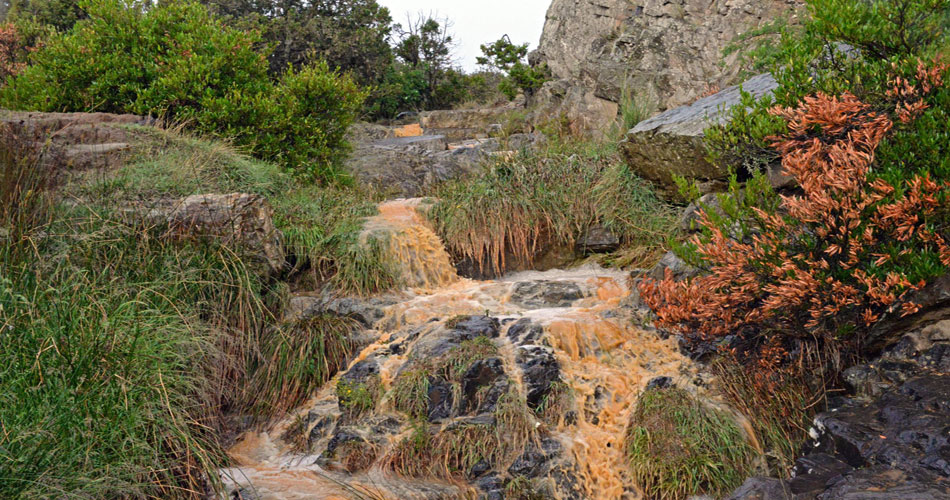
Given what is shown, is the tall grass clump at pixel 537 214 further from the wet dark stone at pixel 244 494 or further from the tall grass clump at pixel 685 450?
the wet dark stone at pixel 244 494

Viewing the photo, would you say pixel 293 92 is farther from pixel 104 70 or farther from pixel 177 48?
pixel 104 70

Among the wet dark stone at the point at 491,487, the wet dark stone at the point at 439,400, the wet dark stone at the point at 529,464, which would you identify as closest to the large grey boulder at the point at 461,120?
the wet dark stone at the point at 439,400

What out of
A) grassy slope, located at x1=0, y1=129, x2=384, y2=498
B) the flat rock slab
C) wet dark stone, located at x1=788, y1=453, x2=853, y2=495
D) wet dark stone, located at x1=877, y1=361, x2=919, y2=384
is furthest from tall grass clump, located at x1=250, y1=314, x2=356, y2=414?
the flat rock slab

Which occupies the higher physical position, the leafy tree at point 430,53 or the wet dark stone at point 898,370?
the leafy tree at point 430,53

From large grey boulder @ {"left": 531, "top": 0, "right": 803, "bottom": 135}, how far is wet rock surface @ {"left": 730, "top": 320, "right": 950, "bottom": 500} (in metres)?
7.66

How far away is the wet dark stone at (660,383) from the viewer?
4.92 metres

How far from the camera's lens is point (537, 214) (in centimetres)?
754

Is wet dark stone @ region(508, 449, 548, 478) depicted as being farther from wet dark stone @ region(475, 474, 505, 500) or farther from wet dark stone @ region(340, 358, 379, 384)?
wet dark stone @ region(340, 358, 379, 384)

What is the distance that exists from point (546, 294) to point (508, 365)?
5.43 ft

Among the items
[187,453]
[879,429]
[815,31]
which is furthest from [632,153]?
[187,453]

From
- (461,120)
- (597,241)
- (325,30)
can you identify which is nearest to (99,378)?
(597,241)

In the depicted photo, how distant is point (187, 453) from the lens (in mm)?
3709

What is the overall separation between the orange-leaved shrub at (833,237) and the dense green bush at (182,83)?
6.51m

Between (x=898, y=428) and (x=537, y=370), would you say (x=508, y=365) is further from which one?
(x=898, y=428)
